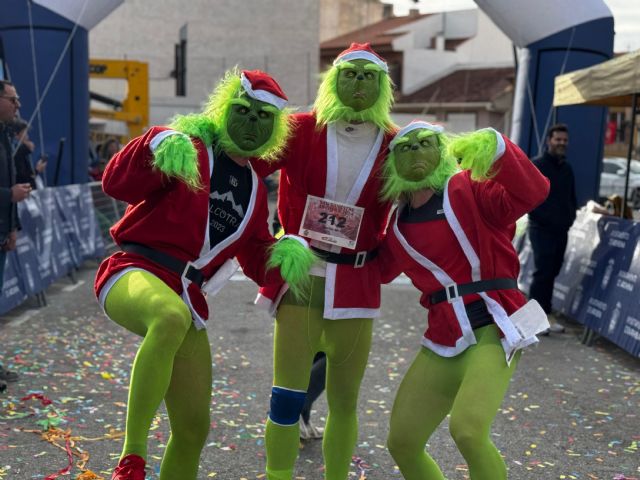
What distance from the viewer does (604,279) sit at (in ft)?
22.0

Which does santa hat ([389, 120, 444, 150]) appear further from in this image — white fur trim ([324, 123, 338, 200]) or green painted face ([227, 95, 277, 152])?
green painted face ([227, 95, 277, 152])

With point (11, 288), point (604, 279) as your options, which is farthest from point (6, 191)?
point (604, 279)

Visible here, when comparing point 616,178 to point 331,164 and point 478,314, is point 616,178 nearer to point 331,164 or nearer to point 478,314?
point 331,164

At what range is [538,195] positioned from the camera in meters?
2.88

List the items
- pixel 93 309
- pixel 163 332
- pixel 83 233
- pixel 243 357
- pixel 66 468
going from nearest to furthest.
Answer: pixel 163 332
pixel 66 468
pixel 243 357
pixel 93 309
pixel 83 233

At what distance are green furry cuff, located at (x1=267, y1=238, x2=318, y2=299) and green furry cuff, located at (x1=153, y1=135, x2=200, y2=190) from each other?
19.8 inches

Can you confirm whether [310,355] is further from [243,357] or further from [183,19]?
[183,19]

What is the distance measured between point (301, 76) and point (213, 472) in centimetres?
2955

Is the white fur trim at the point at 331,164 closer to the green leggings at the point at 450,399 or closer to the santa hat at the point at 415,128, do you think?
the santa hat at the point at 415,128

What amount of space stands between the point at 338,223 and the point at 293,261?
27cm

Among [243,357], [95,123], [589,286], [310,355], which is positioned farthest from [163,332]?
[95,123]

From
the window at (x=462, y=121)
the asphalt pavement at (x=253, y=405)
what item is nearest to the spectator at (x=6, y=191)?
the asphalt pavement at (x=253, y=405)

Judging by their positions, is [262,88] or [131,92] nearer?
[262,88]

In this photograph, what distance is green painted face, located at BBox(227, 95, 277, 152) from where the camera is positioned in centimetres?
294
